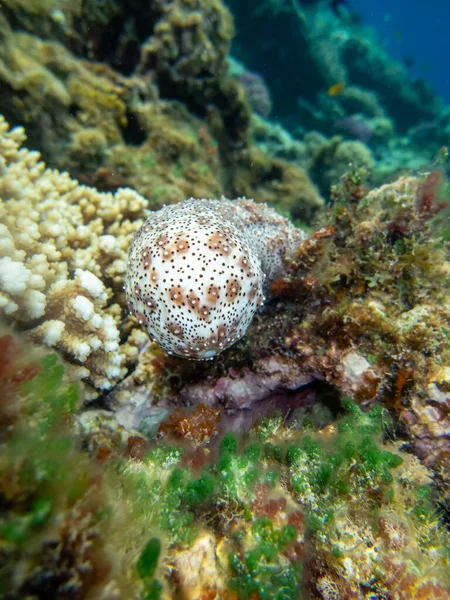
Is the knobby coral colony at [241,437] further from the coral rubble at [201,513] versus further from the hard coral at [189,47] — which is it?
the hard coral at [189,47]

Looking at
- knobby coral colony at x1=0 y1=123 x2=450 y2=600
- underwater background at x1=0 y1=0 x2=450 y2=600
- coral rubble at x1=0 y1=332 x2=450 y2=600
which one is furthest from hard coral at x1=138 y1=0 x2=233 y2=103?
coral rubble at x1=0 y1=332 x2=450 y2=600

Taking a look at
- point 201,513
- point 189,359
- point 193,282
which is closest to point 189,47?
point 193,282

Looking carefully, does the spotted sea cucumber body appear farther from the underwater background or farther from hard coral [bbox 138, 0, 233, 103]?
hard coral [bbox 138, 0, 233, 103]


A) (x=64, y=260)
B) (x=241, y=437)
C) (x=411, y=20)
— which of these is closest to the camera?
(x=241, y=437)

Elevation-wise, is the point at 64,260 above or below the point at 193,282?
below

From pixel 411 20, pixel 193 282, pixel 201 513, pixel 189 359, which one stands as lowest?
pixel 201 513

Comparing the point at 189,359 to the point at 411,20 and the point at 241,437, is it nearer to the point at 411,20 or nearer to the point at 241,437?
the point at 241,437

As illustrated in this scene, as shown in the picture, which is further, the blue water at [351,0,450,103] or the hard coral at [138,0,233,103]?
the blue water at [351,0,450,103]
